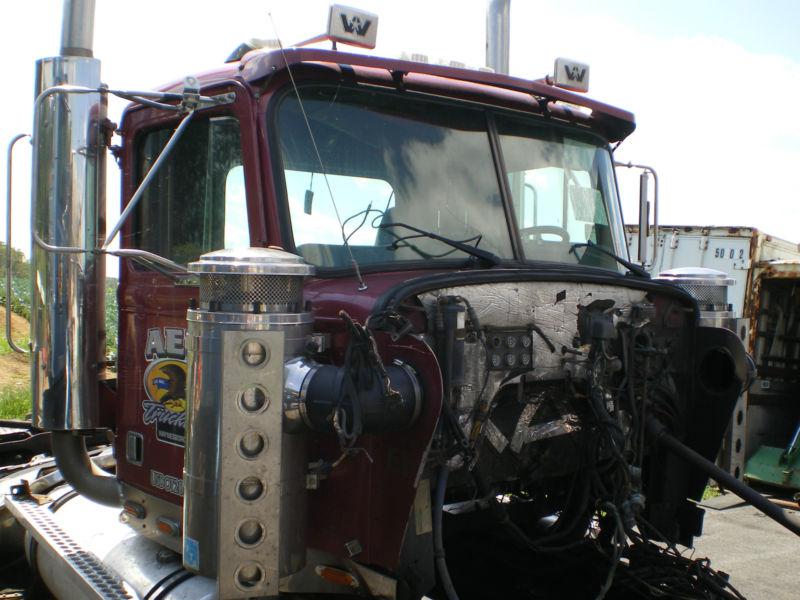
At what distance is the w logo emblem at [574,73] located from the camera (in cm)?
399

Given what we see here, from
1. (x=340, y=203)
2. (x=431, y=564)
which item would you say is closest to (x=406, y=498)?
(x=431, y=564)

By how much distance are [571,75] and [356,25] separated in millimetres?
1209

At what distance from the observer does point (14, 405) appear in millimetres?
12477

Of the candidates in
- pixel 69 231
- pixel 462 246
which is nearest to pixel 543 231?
pixel 462 246

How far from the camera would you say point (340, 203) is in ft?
10.3

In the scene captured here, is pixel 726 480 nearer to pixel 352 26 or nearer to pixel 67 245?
pixel 352 26

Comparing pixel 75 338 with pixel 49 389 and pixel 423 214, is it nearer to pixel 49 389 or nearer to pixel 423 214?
pixel 49 389

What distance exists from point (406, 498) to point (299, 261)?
31.5 inches

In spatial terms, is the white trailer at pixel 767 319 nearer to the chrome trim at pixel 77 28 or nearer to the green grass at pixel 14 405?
the chrome trim at pixel 77 28

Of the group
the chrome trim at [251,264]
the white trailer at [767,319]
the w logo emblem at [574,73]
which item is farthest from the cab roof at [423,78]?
the white trailer at [767,319]

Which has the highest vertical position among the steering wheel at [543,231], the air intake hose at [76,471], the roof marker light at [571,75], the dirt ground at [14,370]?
the roof marker light at [571,75]

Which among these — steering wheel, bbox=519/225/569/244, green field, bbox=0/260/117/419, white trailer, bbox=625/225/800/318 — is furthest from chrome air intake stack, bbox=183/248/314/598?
white trailer, bbox=625/225/800/318

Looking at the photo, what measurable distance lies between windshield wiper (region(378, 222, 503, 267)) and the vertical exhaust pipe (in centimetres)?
140

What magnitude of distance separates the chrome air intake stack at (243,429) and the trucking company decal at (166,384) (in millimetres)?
811
